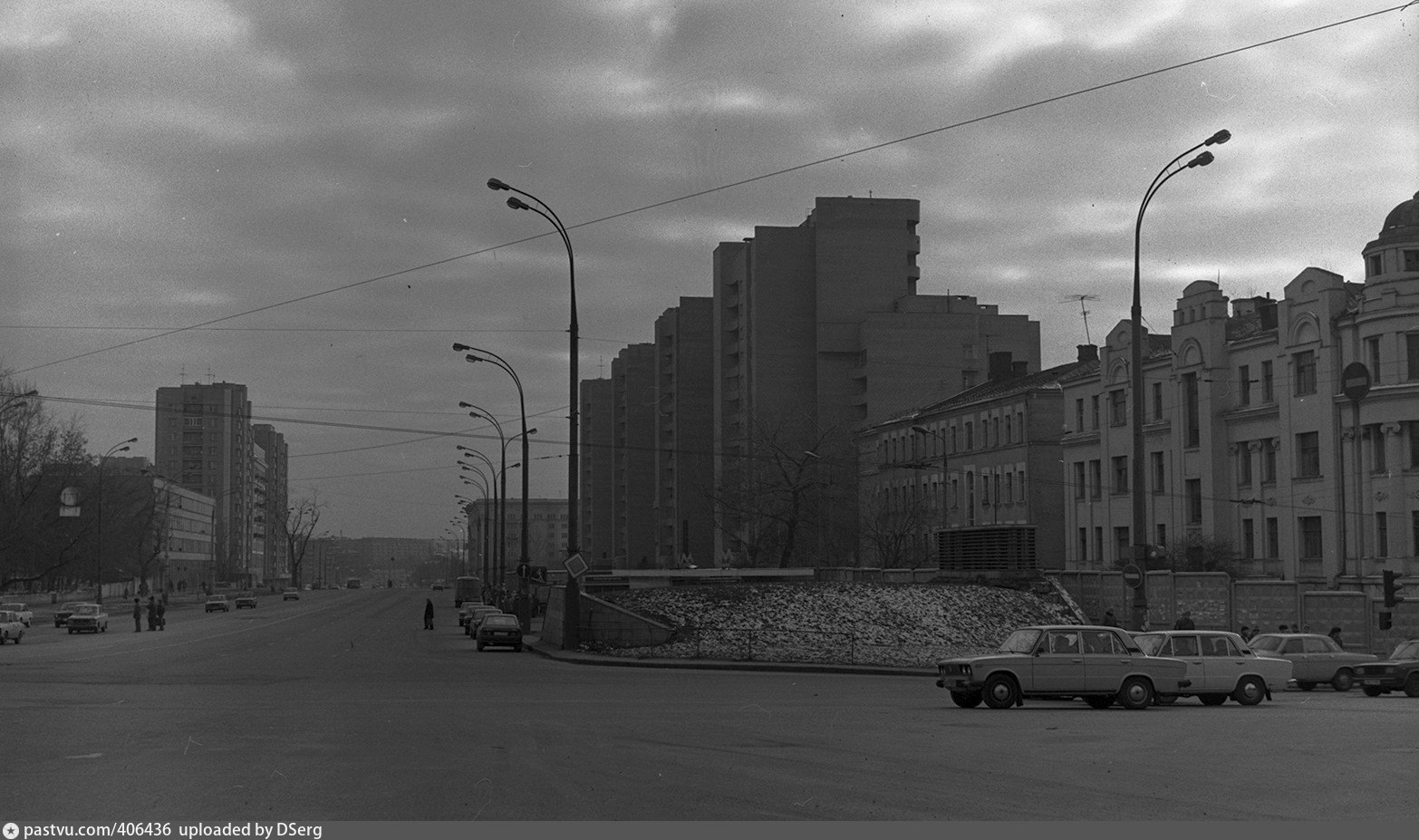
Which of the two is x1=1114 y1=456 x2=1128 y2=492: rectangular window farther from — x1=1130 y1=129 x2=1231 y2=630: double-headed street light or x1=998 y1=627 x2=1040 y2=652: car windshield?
x1=998 y1=627 x2=1040 y2=652: car windshield

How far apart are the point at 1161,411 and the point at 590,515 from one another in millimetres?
121142

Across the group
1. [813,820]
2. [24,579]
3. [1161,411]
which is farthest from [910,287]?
[813,820]

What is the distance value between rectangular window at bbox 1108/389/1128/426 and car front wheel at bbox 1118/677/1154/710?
152 feet

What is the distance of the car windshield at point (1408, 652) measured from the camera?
30.4m

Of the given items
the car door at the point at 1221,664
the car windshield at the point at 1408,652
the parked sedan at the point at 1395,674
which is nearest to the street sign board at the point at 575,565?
the car door at the point at 1221,664

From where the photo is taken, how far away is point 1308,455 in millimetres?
57062

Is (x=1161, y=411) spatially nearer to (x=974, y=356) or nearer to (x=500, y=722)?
(x=974, y=356)

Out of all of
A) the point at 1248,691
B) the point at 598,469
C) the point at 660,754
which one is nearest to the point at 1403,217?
the point at 1248,691

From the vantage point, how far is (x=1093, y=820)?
11.4m

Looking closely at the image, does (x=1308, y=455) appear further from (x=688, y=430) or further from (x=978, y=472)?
(x=688, y=430)

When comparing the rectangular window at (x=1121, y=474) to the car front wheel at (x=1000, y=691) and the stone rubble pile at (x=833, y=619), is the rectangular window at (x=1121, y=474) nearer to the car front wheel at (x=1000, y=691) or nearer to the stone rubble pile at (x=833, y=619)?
the stone rubble pile at (x=833, y=619)

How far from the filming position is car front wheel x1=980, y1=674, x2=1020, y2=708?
23.5 meters

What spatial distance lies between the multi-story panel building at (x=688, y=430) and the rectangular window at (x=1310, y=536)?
8075cm

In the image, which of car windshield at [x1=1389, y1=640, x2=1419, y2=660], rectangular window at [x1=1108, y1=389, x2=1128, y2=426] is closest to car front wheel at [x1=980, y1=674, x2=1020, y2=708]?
car windshield at [x1=1389, y1=640, x2=1419, y2=660]
